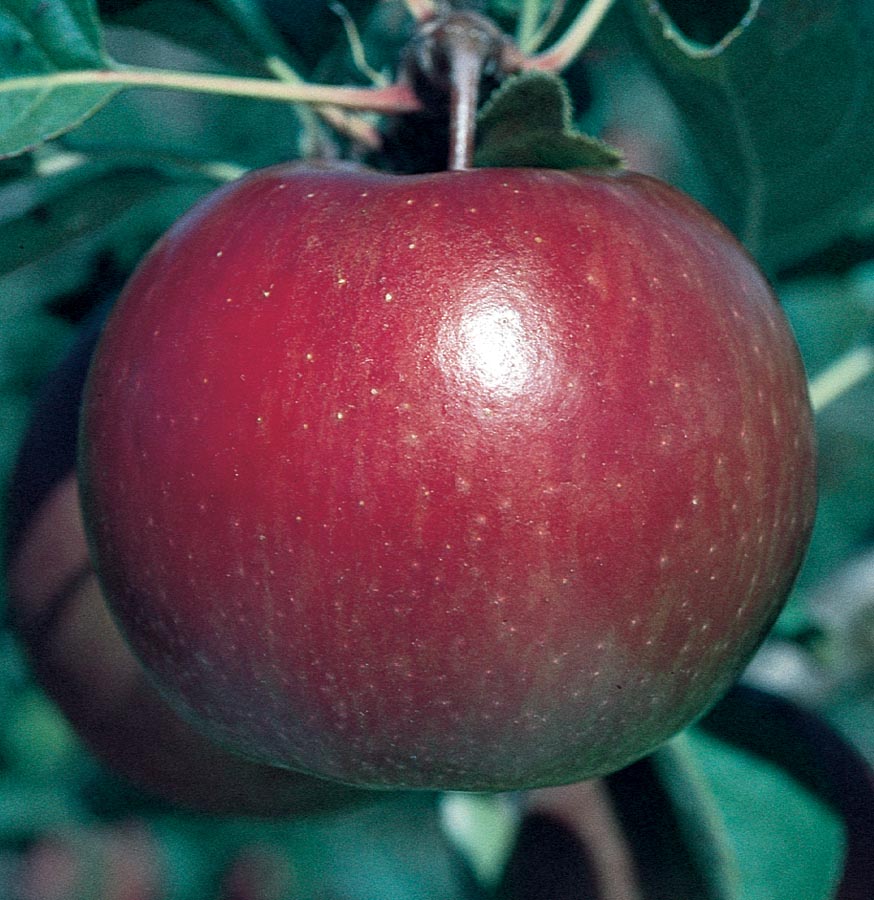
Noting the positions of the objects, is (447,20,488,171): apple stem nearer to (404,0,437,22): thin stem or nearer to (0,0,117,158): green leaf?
(404,0,437,22): thin stem

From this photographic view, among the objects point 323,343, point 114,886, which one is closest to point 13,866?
point 114,886

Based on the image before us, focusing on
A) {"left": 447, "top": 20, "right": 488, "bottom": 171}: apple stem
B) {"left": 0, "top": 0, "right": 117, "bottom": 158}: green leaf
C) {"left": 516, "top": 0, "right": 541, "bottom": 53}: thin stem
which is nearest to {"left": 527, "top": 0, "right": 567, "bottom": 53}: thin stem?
{"left": 516, "top": 0, "right": 541, "bottom": 53}: thin stem

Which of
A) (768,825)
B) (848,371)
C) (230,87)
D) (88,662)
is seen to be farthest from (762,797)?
(230,87)

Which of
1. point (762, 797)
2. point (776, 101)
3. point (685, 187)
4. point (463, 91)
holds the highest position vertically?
point (463, 91)

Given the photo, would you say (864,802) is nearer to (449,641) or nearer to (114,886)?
(449,641)

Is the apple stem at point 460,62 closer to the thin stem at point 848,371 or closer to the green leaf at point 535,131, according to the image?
the green leaf at point 535,131

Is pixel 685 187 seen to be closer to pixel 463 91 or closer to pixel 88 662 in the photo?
pixel 463 91
